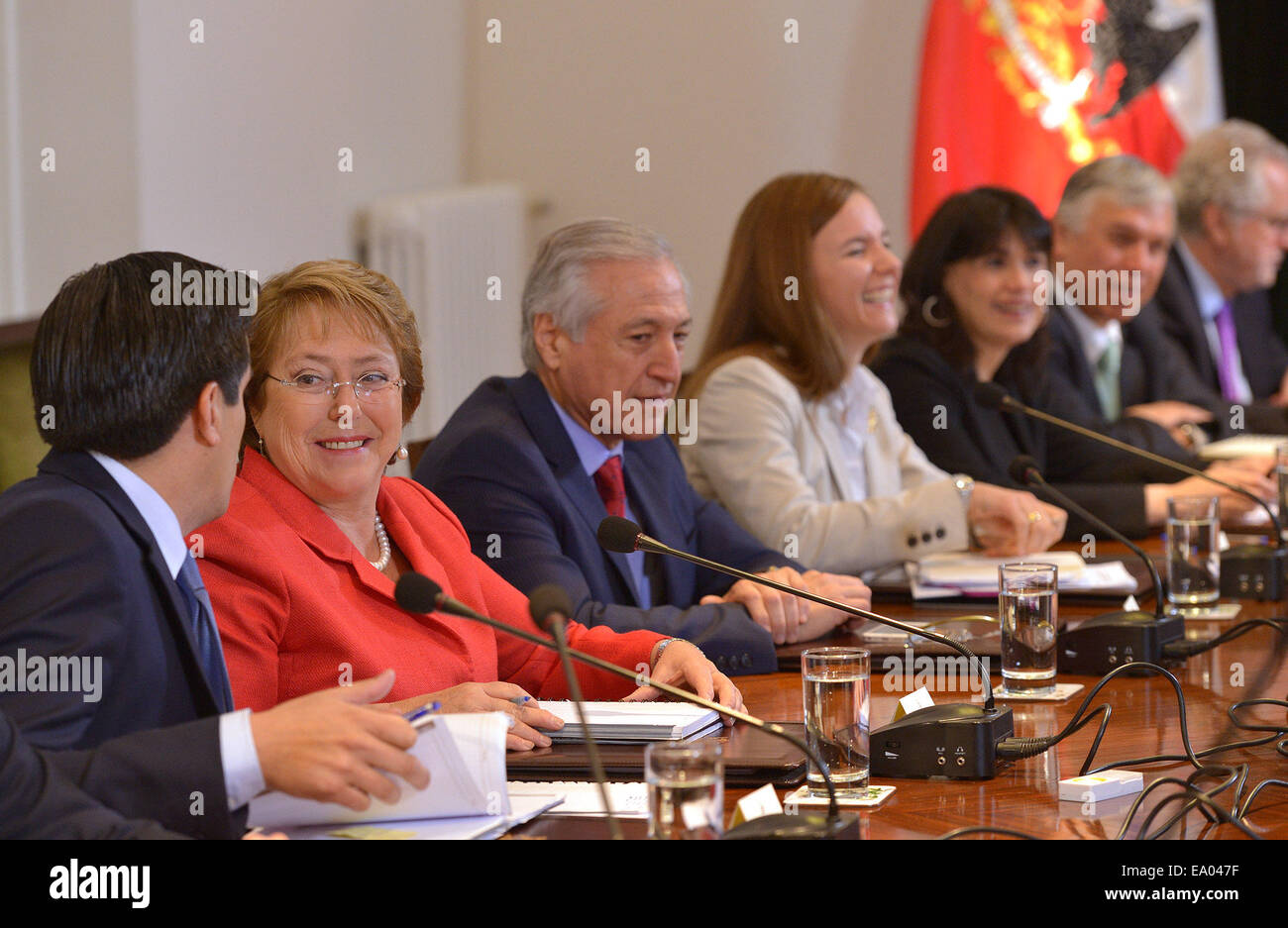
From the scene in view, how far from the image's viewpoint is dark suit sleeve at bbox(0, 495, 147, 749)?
51.1 inches

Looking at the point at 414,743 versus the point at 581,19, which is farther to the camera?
the point at 581,19

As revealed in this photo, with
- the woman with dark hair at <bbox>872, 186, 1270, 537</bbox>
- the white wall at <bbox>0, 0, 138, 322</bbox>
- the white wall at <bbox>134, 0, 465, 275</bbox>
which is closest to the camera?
the woman with dark hair at <bbox>872, 186, 1270, 537</bbox>

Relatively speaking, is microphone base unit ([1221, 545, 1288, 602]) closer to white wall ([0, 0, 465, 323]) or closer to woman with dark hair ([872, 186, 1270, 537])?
woman with dark hair ([872, 186, 1270, 537])

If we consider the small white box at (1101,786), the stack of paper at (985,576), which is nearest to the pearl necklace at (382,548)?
the small white box at (1101,786)

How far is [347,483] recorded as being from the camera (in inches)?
73.3

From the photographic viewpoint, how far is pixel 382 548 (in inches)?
77.6

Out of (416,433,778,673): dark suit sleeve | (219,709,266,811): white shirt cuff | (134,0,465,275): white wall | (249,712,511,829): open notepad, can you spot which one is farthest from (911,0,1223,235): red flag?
(219,709,266,811): white shirt cuff

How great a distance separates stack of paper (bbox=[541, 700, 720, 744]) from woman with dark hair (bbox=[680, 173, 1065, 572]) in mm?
1174

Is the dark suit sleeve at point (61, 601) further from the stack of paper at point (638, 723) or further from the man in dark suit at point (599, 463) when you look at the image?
the man in dark suit at point (599, 463)

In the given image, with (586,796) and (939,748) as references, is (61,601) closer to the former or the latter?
(586,796)

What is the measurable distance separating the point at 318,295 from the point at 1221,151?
417 centimetres
